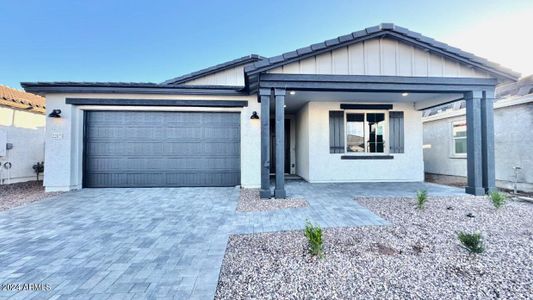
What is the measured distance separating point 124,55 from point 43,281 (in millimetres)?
16173

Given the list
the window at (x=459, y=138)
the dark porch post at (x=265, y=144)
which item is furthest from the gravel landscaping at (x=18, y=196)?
the window at (x=459, y=138)

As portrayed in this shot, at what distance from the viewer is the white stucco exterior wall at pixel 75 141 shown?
678 cm

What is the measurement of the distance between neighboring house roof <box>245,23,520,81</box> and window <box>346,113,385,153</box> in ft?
10.2

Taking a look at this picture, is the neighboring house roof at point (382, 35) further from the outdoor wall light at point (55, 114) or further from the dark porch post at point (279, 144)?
the outdoor wall light at point (55, 114)

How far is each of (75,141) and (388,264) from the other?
8.56 metres

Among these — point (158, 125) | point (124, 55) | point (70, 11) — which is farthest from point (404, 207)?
point (124, 55)

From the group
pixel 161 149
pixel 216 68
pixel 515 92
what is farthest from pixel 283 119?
pixel 515 92

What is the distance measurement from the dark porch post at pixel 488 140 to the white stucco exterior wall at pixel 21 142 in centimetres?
1499

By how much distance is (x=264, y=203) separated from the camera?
17.3 ft

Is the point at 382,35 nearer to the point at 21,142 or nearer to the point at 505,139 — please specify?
the point at 505,139

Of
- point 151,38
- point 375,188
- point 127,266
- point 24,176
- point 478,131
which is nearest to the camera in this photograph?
point 127,266

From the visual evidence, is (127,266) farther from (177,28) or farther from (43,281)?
(177,28)

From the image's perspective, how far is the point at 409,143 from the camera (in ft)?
27.6

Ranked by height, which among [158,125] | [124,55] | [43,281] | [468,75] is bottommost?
[43,281]
